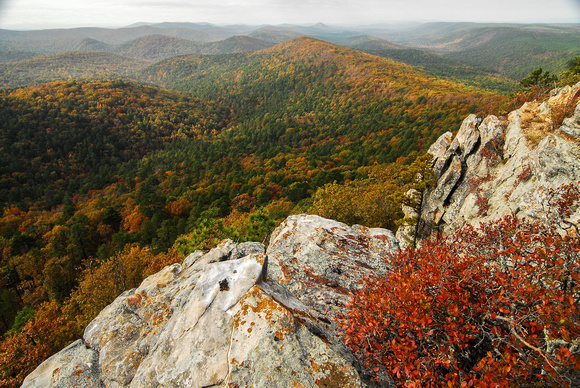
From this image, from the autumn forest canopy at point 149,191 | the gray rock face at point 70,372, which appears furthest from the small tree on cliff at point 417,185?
the gray rock face at point 70,372

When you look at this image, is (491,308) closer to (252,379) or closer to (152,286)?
(252,379)

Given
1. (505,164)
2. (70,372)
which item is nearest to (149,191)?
(70,372)

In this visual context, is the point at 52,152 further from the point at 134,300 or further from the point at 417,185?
the point at 417,185

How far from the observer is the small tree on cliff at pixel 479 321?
21.2ft

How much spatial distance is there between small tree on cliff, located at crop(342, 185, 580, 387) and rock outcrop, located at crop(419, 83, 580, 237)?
636 cm

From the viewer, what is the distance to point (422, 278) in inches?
328

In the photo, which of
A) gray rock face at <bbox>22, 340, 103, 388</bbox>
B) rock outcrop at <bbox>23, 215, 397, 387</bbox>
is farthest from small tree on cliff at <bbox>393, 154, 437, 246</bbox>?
gray rock face at <bbox>22, 340, 103, 388</bbox>

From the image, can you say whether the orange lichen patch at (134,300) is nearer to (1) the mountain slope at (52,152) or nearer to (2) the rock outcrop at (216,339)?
(2) the rock outcrop at (216,339)

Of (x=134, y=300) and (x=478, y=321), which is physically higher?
(x=478, y=321)

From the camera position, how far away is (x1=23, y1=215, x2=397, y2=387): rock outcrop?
7.50m

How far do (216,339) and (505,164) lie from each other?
22.5 m

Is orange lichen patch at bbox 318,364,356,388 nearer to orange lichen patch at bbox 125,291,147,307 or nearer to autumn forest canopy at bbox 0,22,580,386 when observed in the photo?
autumn forest canopy at bbox 0,22,580,386

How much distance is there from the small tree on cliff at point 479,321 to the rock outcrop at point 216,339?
1.29m

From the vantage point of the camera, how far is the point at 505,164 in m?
20.0
